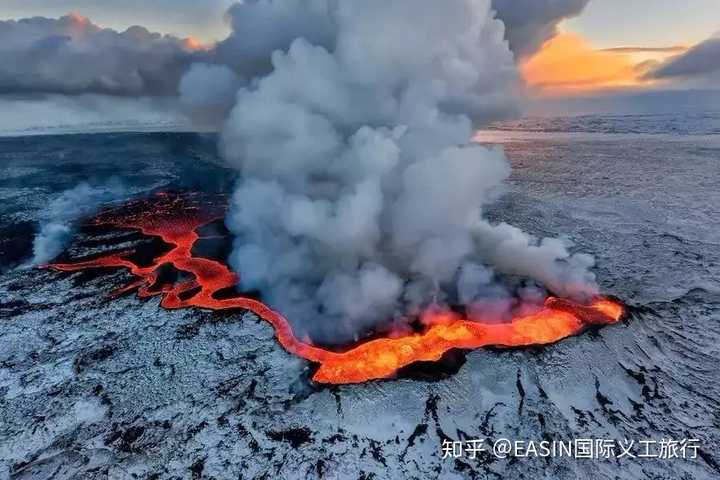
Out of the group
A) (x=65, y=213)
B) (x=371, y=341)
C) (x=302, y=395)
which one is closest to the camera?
(x=302, y=395)

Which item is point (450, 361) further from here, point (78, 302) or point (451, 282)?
point (78, 302)

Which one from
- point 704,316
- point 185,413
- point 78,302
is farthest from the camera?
point 78,302

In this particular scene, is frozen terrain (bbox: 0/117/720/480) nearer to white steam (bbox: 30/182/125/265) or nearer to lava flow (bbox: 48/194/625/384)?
lava flow (bbox: 48/194/625/384)

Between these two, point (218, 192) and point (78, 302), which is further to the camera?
point (218, 192)

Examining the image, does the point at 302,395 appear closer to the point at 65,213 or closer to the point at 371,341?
the point at 371,341

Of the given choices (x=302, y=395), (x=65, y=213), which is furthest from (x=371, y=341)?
(x=65, y=213)

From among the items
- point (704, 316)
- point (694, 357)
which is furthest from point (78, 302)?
point (704, 316)

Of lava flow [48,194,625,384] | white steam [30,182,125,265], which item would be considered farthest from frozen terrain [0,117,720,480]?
white steam [30,182,125,265]
